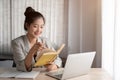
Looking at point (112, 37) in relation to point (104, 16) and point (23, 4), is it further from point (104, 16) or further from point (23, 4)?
point (23, 4)

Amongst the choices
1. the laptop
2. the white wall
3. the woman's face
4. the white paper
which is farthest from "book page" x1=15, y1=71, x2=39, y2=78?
the white wall

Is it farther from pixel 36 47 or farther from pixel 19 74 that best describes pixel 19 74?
pixel 36 47

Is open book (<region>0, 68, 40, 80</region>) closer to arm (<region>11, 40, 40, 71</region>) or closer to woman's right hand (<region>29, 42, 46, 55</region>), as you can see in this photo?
arm (<region>11, 40, 40, 71</region>)

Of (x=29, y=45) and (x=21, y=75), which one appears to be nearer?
(x=21, y=75)

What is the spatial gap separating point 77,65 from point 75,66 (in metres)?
0.02

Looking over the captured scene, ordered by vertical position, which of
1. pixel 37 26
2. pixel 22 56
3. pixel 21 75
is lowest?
pixel 21 75

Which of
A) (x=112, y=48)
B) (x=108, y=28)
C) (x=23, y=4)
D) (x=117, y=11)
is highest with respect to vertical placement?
(x=23, y=4)

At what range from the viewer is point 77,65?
64.3 inches

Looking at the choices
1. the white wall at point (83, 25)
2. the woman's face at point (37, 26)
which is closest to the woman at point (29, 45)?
the woman's face at point (37, 26)

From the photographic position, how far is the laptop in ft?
5.14

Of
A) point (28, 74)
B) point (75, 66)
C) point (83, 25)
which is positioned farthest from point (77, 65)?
point (83, 25)

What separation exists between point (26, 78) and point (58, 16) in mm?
1701

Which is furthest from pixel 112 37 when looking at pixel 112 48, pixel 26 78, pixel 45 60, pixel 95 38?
pixel 26 78

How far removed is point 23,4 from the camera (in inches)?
128
